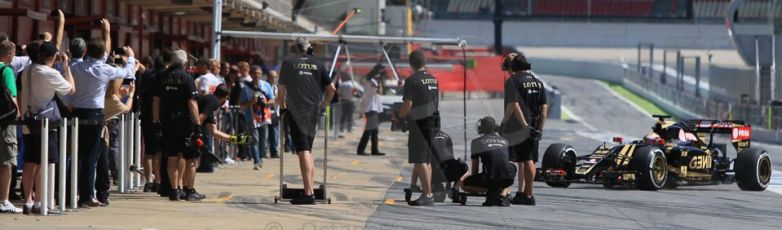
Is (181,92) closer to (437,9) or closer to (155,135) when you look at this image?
(155,135)

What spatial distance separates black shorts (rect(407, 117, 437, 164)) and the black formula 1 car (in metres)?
3.22

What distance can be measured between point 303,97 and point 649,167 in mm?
4790

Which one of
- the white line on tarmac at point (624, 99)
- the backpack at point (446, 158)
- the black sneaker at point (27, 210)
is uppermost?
the backpack at point (446, 158)

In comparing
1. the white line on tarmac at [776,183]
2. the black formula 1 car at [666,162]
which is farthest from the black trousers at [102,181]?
the white line on tarmac at [776,183]

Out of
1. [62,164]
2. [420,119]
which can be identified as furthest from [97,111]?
[420,119]

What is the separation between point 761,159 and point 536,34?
8416 cm

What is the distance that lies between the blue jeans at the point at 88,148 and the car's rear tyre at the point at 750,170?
26.1 feet

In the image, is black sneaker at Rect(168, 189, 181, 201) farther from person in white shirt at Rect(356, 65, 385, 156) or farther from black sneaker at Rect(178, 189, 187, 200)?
person in white shirt at Rect(356, 65, 385, 156)

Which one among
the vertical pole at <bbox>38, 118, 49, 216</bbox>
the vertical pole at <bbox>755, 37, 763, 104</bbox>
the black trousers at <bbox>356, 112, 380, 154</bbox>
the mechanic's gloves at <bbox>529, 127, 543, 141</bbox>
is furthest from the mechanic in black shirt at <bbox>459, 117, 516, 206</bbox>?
the vertical pole at <bbox>755, 37, 763, 104</bbox>

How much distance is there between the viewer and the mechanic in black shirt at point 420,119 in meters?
14.0

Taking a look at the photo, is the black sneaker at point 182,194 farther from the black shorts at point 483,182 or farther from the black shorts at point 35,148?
the black shorts at point 483,182

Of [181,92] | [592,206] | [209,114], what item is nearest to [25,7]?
[209,114]

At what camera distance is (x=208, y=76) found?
18172 mm

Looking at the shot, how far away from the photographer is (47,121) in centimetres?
1183
